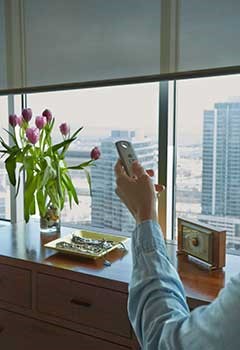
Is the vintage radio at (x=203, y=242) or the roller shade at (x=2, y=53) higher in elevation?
the roller shade at (x=2, y=53)

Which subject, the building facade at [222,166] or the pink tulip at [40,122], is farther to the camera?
the pink tulip at [40,122]

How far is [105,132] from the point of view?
1967mm

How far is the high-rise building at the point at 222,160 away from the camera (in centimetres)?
164

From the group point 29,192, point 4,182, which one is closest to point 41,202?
point 29,192

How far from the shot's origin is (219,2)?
1.51 meters

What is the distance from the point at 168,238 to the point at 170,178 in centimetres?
29

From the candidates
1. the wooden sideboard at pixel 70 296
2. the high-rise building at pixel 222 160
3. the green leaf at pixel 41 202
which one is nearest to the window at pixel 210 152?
the high-rise building at pixel 222 160

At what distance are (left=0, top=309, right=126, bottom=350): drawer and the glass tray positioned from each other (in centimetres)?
28

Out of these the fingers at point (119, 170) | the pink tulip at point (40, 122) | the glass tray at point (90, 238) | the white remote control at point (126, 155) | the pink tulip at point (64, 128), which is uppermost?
the pink tulip at point (40, 122)

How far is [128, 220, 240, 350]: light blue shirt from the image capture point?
0.52 meters

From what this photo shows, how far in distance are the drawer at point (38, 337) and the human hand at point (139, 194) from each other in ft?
2.33

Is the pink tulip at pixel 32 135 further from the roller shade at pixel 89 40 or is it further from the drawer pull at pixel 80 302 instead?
the drawer pull at pixel 80 302

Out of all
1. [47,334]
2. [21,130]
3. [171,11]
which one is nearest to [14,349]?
[47,334]

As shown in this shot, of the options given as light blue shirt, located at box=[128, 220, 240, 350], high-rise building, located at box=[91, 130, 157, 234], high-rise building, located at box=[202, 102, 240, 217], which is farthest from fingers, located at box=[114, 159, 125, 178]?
high-rise building, located at box=[91, 130, 157, 234]
